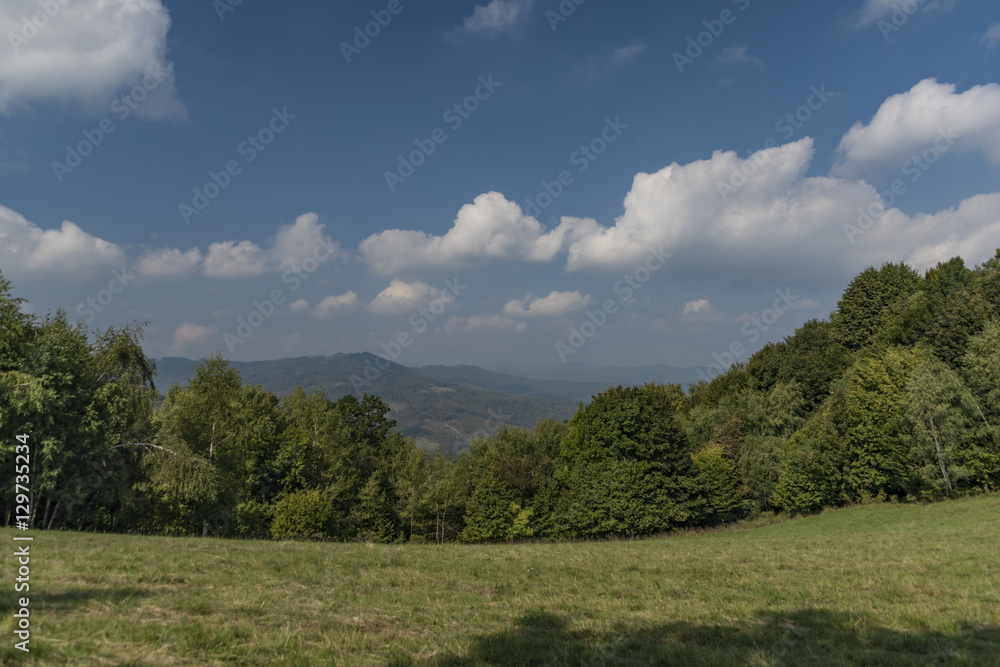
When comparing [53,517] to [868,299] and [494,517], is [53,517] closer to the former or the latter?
[494,517]

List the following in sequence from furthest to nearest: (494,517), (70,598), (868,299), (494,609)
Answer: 1. (868,299)
2. (494,517)
3. (494,609)
4. (70,598)

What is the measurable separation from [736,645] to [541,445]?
75.5m

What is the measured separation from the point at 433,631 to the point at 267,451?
4563 centimetres

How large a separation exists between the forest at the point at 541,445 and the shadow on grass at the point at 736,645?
26509mm

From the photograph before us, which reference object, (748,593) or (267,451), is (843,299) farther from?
(267,451)

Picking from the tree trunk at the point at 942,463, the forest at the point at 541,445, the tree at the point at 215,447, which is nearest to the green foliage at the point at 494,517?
the forest at the point at 541,445

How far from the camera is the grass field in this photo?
6.72 metres

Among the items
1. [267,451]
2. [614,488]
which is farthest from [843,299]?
[267,451]

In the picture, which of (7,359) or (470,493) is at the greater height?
(7,359)

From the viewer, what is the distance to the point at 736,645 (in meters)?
7.59

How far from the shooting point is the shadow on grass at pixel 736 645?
6793 mm

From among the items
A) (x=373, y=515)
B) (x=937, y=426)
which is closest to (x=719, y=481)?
(x=937, y=426)

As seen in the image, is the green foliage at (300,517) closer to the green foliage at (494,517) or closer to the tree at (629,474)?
the green foliage at (494,517)

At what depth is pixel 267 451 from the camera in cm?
4731
